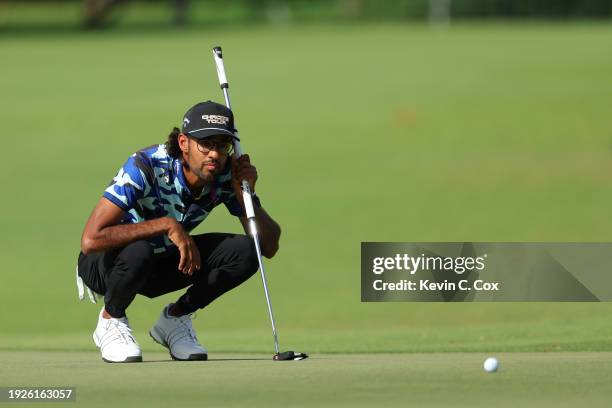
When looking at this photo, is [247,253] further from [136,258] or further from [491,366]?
[491,366]

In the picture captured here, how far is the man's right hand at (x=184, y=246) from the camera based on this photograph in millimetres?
6625

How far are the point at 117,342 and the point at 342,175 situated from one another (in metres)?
13.3

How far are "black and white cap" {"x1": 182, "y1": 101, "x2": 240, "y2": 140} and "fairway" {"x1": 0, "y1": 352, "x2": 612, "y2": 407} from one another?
3.67 feet

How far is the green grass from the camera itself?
8.30 meters

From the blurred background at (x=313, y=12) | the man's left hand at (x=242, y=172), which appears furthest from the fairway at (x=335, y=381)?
the blurred background at (x=313, y=12)

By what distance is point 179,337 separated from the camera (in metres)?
7.14

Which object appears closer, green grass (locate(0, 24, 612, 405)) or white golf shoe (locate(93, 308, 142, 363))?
white golf shoe (locate(93, 308, 142, 363))

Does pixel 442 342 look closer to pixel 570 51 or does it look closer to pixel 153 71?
pixel 153 71

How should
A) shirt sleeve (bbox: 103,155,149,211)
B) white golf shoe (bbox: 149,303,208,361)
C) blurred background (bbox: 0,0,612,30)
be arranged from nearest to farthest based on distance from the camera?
shirt sleeve (bbox: 103,155,149,211) < white golf shoe (bbox: 149,303,208,361) < blurred background (bbox: 0,0,612,30)

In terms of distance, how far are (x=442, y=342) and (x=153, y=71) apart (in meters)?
21.9

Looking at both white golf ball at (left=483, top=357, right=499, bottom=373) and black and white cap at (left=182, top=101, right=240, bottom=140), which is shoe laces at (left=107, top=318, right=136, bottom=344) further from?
white golf ball at (left=483, top=357, right=499, bottom=373)

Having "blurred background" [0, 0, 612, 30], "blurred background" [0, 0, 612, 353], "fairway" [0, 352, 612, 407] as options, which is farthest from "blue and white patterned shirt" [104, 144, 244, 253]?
"blurred background" [0, 0, 612, 30]

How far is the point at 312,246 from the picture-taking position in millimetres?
15891

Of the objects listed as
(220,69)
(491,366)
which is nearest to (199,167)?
(220,69)
